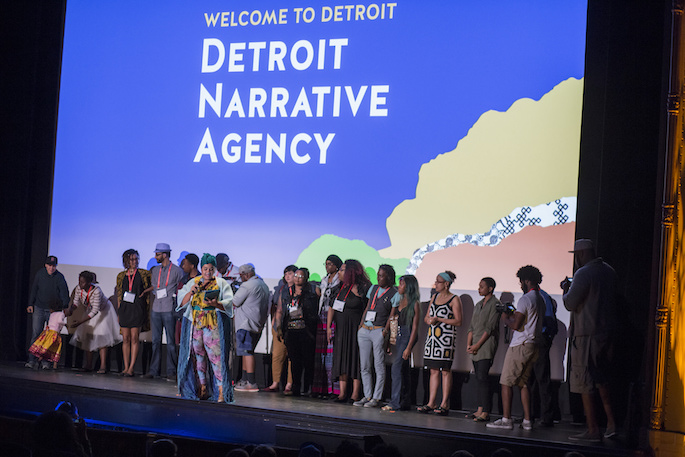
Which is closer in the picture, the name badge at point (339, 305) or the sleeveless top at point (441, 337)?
the sleeveless top at point (441, 337)

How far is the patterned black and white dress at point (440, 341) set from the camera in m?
6.67

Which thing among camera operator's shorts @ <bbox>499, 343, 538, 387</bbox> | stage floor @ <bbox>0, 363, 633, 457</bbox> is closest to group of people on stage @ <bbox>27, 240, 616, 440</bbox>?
camera operator's shorts @ <bbox>499, 343, 538, 387</bbox>

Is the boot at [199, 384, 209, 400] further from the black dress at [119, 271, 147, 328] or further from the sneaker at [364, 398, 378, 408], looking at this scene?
the black dress at [119, 271, 147, 328]

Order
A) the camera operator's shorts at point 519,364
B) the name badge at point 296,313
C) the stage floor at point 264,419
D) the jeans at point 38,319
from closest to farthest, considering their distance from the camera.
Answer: the stage floor at point 264,419
the camera operator's shorts at point 519,364
the name badge at point 296,313
the jeans at point 38,319

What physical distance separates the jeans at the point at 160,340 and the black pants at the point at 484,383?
3159mm

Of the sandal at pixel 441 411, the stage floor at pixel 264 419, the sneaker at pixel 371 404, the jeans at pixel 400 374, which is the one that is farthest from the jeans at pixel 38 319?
the sandal at pixel 441 411

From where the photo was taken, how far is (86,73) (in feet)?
30.2

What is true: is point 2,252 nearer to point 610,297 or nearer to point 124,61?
point 124,61

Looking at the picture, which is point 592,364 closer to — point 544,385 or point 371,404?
point 544,385

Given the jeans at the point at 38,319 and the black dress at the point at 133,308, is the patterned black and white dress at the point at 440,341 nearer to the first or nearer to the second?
the black dress at the point at 133,308

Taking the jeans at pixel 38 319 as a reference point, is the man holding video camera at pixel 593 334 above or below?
above

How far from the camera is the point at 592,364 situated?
18.8 feet

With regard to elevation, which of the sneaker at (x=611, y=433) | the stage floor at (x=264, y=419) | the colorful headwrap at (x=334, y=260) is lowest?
the stage floor at (x=264, y=419)

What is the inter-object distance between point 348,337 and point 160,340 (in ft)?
7.20
